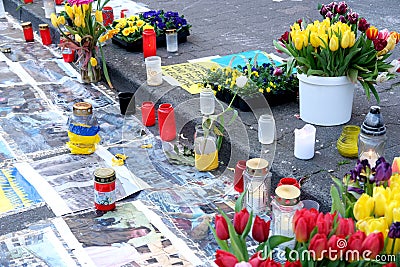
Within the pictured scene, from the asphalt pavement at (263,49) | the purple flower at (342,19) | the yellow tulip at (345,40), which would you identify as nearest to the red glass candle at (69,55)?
the asphalt pavement at (263,49)

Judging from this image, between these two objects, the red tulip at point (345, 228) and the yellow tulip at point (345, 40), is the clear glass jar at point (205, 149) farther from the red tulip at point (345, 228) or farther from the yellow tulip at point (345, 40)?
the red tulip at point (345, 228)

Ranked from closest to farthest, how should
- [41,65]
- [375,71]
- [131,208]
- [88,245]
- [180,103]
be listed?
[88,245] → [131,208] → [375,71] → [180,103] → [41,65]

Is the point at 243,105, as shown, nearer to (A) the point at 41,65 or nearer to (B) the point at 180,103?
(B) the point at 180,103

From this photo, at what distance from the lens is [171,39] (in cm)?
340

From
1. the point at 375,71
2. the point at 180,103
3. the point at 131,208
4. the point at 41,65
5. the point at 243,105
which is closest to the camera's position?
the point at 131,208

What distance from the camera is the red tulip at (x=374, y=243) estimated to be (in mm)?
938

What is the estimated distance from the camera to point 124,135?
106 inches

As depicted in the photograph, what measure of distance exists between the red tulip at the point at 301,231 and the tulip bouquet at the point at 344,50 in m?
1.27

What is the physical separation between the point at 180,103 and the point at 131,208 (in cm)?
79

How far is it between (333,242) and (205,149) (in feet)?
4.56

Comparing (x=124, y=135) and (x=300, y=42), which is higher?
(x=300, y=42)

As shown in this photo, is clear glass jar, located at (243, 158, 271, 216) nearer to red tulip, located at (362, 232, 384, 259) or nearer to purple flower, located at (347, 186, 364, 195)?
purple flower, located at (347, 186, 364, 195)

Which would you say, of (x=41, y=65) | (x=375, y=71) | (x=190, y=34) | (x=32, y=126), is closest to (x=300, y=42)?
(x=375, y=71)

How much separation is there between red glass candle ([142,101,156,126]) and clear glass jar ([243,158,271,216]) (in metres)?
0.82
